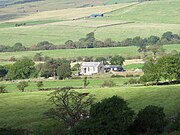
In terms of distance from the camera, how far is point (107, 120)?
130 ft

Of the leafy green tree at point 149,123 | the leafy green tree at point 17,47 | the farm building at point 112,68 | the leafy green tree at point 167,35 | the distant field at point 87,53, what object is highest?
the leafy green tree at point 167,35

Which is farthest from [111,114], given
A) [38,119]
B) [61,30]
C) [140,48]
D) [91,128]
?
[61,30]

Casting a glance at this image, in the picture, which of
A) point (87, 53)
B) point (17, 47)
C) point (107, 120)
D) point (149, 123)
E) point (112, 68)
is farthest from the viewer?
point (17, 47)

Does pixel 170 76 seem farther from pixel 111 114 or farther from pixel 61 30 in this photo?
pixel 61 30

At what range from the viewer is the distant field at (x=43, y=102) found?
50844 mm

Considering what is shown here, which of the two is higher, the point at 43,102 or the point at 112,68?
the point at 112,68

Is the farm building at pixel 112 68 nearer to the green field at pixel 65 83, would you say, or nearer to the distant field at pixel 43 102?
the green field at pixel 65 83

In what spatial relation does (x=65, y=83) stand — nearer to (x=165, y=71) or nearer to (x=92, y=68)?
(x=165, y=71)

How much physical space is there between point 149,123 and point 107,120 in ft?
14.3

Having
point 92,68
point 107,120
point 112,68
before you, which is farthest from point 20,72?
point 107,120

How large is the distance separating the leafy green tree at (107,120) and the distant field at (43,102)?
8.58 metres

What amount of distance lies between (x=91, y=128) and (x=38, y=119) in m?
13.1

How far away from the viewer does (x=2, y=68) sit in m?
110

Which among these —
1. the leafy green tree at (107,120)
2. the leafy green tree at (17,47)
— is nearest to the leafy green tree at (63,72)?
the leafy green tree at (107,120)
